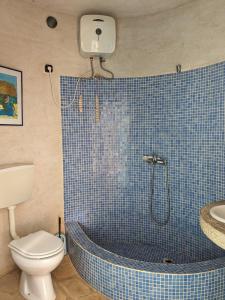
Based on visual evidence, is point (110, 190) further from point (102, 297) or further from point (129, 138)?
point (102, 297)

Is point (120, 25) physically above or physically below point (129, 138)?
above

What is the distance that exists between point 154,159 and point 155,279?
43.3 inches

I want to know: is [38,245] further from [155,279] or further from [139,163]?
[139,163]

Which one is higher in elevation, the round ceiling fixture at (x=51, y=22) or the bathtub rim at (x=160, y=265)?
the round ceiling fixture at (x=51, y=22)

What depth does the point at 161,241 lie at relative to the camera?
241 cm

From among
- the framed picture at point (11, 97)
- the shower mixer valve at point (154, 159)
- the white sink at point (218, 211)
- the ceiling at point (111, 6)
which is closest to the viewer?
the white sink at point (218, 211)

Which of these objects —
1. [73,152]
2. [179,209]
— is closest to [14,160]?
[73,152]

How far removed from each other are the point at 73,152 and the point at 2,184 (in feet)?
2.60

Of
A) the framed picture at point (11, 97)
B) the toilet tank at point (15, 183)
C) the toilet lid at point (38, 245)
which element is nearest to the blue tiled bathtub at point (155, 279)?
the toilet lid at point (38, 245)

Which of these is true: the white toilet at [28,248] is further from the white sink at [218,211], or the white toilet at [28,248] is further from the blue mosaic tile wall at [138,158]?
the white sink at [218,211]

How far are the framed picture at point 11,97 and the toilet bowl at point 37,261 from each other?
96 cm

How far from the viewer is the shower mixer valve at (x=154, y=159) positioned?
232cm

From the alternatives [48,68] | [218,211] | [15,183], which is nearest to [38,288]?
[15,183]

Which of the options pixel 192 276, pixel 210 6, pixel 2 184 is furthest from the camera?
pixel 210 6
